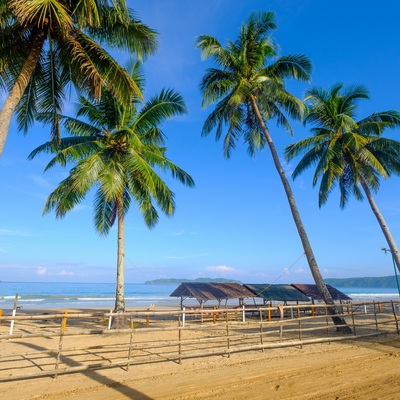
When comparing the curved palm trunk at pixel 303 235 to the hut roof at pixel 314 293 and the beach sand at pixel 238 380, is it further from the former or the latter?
the hut roof at pixel 314 293

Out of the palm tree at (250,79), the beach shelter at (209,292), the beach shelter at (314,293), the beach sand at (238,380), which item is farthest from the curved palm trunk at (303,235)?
the beach shelter at (314,293)

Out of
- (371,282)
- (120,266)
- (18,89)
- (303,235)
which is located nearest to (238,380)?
(18,89)

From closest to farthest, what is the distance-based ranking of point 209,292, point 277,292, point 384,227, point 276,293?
point 384,227, point 209,292, point 276,293, point 277,292

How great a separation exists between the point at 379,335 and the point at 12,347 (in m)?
11.6

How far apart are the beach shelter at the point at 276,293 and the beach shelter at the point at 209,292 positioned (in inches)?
19.1

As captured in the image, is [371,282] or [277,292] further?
[371,282]

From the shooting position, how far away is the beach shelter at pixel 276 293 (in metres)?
19.8

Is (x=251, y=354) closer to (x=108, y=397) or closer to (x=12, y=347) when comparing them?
(x=108, y=397)

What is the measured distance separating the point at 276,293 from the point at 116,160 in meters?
13.6

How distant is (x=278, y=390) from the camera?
5.26 meters

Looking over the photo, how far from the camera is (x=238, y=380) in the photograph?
5789mm

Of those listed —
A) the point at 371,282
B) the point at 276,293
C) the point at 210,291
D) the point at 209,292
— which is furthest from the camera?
the point at 371,282

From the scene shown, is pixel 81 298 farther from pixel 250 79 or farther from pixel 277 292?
pixel 250 79

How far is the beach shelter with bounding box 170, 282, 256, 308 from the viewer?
17859 millimetres
